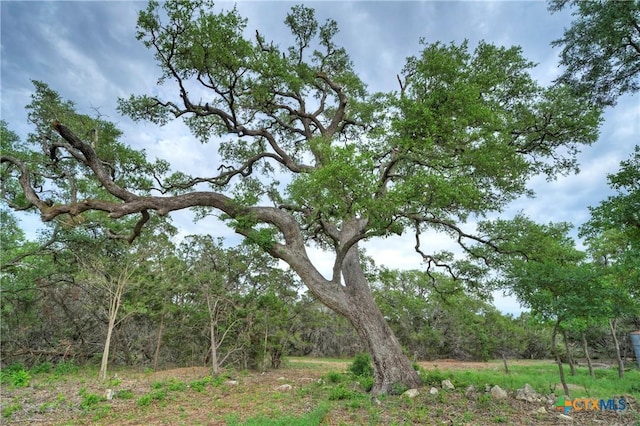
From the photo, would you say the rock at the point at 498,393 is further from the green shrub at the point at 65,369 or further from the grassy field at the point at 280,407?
the green shrub at the point at 65,369

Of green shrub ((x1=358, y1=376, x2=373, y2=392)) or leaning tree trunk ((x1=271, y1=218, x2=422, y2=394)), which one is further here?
green shrub ((x1=358, y1=376, x2=373, y2=392))

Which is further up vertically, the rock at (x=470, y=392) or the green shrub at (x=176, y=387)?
the rock at (x=470, y=392)

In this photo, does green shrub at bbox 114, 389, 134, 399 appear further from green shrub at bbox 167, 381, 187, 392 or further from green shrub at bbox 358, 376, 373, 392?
green shrub at bbox 358, 376, 373, 392

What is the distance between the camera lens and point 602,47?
22.6 feet

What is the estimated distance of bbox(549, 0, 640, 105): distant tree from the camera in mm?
6219

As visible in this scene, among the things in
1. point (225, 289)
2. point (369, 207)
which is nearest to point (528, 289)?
point (369, 207)

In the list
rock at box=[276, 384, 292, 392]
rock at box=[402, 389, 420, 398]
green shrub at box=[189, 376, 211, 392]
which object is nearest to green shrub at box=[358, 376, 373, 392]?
rock at box=[402, 389, 420, 398]

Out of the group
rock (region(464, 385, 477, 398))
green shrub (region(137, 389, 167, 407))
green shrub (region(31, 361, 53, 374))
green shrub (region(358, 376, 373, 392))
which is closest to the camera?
green shrub (region(137, 389, 167, 407))

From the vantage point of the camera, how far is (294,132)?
448 inches

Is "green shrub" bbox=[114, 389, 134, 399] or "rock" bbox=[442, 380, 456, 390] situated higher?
"rock" bbox=[442, 380, 456, 390]

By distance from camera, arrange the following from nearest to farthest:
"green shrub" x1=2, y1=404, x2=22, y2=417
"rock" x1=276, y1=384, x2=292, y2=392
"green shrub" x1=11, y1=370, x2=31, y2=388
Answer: "green shrub" x1=2, y1=404, x2=22, y2=417, "rock" x1=276, y1=384, x2=292, y2=392, "green shrub" x1=11, y1=370, x2=31, y2=388

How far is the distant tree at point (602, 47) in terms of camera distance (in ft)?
20.4

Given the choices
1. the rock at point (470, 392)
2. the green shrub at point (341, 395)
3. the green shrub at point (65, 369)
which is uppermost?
the rock at point (470, 392)

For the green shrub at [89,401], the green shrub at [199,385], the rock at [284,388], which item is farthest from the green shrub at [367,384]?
the green shrub at [89,401]
